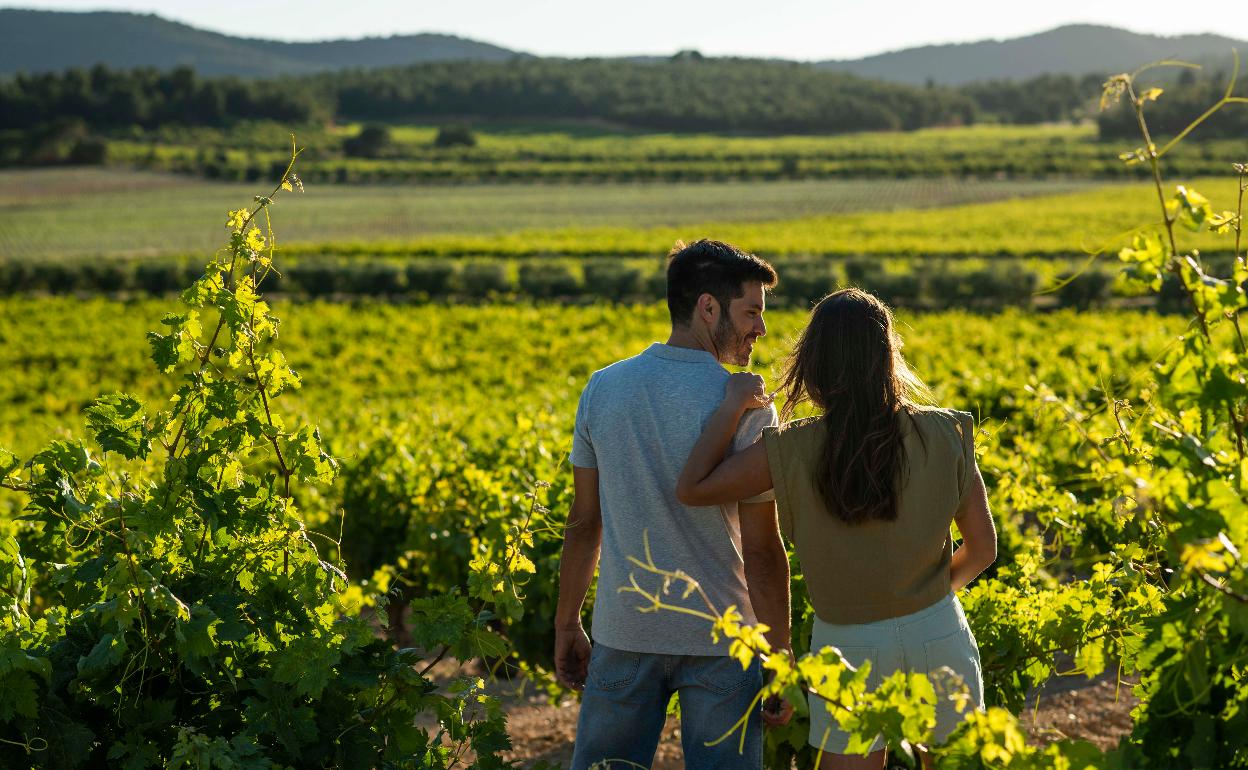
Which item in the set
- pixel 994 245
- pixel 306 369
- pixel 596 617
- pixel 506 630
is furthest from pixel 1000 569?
pixel 994 245

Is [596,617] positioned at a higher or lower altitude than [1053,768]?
lower

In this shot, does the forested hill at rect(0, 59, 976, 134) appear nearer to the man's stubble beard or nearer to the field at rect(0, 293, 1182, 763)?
the field at rect(0, 293, 1182, 763)

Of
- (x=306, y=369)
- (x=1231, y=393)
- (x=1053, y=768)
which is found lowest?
(x=306, y=369)

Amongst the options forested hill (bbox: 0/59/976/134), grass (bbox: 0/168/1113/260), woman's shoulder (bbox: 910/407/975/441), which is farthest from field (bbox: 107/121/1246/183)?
woman's shoulder (bbox: 910/407/975/441)

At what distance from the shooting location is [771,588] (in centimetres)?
274

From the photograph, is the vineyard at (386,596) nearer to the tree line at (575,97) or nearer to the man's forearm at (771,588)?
the man's forearm at (771,588)

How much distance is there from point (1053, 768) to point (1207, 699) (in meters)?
0.27

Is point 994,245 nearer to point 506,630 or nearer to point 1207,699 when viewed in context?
point 506,630

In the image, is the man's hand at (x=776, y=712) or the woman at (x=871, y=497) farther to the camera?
the man's hand at (x=776, y=712)

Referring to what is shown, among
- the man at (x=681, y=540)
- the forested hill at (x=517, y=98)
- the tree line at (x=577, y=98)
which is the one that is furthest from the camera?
the forested hill at (x=517, y=98)

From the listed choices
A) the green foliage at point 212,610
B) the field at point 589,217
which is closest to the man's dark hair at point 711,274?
the green foliage at point 212,610

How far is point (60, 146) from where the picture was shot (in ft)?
298

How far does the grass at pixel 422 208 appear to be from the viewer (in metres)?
53.3

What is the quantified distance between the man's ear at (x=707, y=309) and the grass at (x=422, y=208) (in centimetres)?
3927
